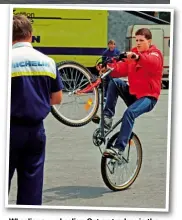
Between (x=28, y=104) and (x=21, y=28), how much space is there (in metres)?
0.58

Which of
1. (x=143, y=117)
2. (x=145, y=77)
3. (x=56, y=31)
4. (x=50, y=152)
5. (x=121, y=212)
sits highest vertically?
(x=56, y=31)

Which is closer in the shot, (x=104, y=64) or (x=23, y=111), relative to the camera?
(x=23, y=111)

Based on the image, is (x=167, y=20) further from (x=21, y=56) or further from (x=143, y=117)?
(x=21, y=56)

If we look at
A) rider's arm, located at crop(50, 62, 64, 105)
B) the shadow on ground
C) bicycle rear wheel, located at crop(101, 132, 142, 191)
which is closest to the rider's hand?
rider's arm, located at crop(50, 62, 64, 105)

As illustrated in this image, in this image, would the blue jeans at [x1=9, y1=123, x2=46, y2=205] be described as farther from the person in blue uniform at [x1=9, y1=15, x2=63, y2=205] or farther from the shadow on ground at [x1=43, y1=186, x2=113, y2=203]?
the shadow on ground at [x1=43, y1=186, x2=113, y2=203]

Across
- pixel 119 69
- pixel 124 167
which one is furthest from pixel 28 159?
pixel 119 69

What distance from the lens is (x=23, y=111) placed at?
4.33 meters

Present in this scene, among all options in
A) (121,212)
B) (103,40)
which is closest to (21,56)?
(103,40)

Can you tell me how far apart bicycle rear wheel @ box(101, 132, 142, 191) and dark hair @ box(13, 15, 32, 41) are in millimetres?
1072

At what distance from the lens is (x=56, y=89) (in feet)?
14.4

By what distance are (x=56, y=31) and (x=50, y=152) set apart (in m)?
0.93

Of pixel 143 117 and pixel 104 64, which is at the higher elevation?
pixel 104 64

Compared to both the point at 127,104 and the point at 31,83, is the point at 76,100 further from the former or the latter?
the point at 31,83

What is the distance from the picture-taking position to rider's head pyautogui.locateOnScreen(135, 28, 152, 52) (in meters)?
4.64
